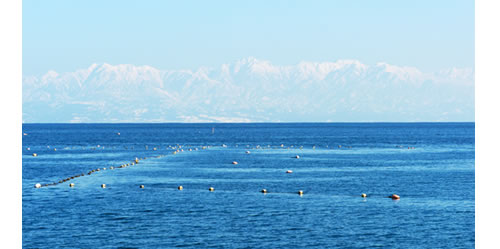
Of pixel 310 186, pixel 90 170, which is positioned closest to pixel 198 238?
pixel 310 186

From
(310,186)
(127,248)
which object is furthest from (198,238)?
(310,186)

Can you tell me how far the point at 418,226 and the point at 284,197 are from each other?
2064 centimetres

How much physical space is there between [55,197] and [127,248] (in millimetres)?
28135

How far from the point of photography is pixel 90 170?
105m

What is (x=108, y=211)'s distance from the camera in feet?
201

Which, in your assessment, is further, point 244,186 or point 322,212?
point 244,186

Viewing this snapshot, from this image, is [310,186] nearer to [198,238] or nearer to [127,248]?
[198,238]
